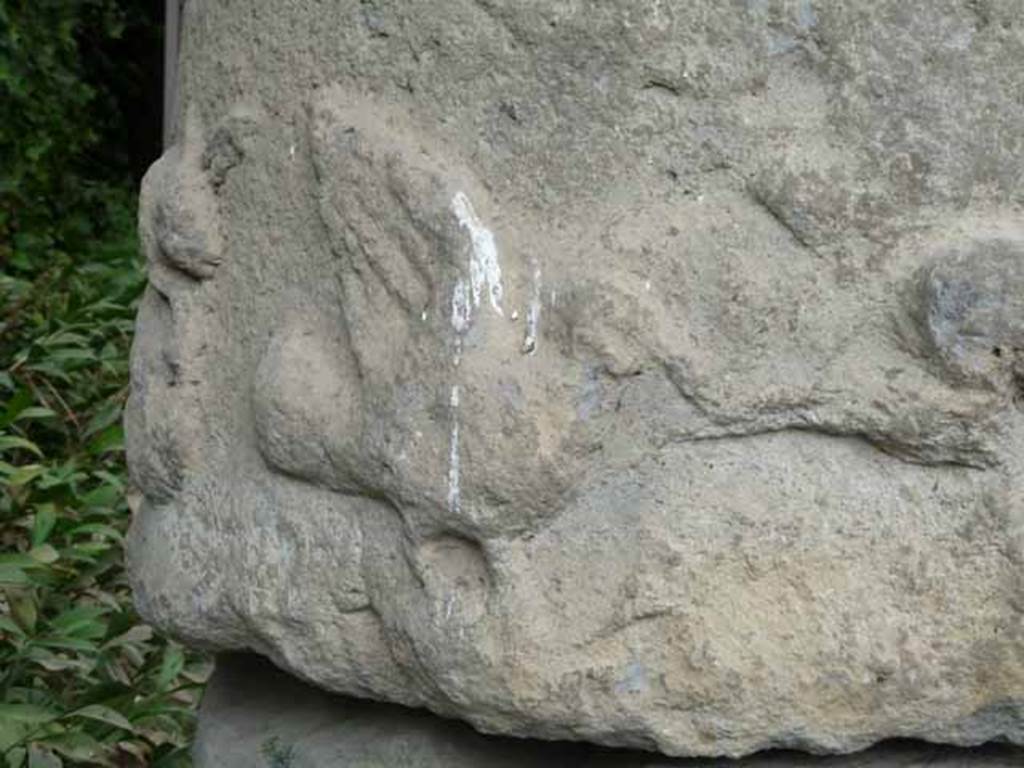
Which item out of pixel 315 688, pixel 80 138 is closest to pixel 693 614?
pixel 315 688

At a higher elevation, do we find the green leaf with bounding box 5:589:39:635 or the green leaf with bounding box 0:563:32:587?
the green leaf with bounding box 0:563:32:587

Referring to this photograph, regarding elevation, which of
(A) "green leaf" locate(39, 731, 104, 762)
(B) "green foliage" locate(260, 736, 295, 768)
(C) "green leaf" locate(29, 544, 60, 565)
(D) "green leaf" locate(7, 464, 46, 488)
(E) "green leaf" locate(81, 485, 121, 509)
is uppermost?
(B) "green foliage" locate(260, 736, 295, 768)

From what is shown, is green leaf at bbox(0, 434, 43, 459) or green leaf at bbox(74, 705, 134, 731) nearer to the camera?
green leaf at bbox(74, 705, 134, 731)

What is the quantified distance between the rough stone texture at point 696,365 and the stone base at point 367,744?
0.29 feet

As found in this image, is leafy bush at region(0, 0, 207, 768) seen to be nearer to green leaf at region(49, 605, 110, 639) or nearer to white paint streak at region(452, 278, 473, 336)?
green leaf at region(49, 605, 110, 639)

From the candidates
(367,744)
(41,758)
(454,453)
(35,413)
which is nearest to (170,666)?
(41,758)

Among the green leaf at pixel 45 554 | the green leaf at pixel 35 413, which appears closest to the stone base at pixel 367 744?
the green leaf at pixel 45 554

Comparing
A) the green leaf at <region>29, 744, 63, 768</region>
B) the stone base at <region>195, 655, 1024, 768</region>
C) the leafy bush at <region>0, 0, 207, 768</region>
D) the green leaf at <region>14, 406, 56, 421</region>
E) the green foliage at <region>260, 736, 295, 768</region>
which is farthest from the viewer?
the green leaf at <region>14, 406, 56, 421</region>

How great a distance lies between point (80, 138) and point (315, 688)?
3505mm

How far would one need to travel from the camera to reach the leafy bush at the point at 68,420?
2395 millimetres

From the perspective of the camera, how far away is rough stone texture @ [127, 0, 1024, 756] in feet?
4.41

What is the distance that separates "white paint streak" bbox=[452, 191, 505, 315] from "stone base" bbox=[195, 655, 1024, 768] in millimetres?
405

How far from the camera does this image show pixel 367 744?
5.33 feet

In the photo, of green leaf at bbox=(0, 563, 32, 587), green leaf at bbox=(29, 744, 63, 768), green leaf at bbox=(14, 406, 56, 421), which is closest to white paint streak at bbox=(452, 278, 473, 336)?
green leaf at bbox=(29, 744, 63, 768)
